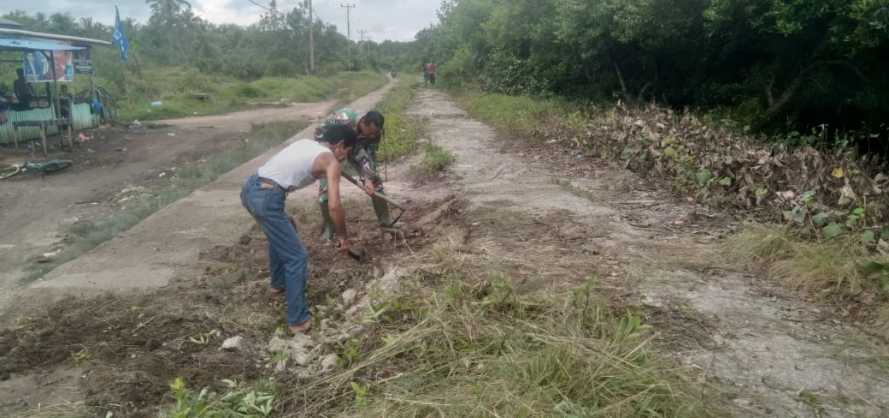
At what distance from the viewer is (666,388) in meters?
2.48

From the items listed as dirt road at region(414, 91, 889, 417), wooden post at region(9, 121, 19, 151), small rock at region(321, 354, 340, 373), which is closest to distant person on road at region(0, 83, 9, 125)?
wooden post at region(9, 121, 19, 151)

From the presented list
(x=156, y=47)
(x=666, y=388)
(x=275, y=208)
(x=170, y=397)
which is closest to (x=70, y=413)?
(x=170, y=397)

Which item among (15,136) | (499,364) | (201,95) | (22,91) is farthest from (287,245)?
(201,95)

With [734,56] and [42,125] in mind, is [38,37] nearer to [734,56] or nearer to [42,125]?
[42,125]

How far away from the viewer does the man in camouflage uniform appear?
191 inches

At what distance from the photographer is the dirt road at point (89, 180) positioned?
6352 millimetres

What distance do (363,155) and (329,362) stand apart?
2.46 meters

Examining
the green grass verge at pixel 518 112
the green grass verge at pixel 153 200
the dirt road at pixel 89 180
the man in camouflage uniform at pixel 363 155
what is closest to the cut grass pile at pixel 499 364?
the man in camouflage uniform at pixel 363 155

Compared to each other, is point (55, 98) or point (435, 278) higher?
point (55, 98)

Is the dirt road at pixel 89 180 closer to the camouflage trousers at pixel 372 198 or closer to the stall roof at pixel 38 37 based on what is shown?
the stall roof at pixel 38 37

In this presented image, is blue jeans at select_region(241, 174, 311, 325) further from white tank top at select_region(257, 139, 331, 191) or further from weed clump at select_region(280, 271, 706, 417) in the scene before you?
weed clump at select_region(280, 271, 706, 417)

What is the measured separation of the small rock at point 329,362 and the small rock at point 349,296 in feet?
2.73

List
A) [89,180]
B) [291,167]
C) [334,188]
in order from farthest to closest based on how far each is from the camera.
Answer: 1. [89,180]
2. [291,167]
3. [334,188]

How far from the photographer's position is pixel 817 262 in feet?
12.9
